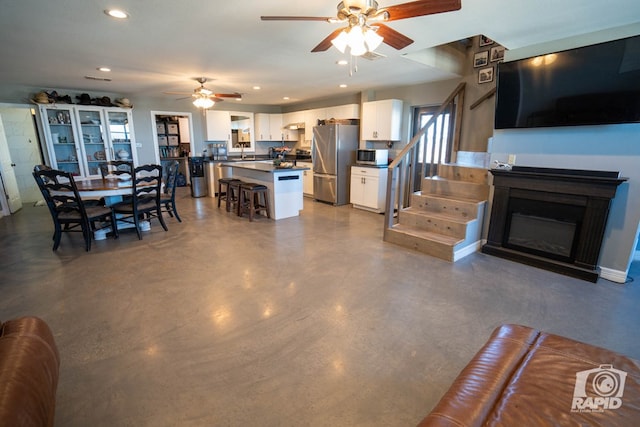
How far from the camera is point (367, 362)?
1909 mm

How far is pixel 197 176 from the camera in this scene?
7.25 metres

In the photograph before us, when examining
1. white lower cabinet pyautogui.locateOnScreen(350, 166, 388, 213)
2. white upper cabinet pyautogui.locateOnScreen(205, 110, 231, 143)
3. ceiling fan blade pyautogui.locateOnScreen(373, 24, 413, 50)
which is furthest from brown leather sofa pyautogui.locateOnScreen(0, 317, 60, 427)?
white upper cabinet pyautogui.locateOnScreen(205, 110, 231, 143)

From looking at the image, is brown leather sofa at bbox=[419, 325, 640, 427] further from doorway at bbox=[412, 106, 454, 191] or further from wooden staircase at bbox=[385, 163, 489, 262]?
doorway at bbox=[412, 106, 454, 191]

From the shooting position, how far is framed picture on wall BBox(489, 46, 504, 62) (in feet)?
13.7

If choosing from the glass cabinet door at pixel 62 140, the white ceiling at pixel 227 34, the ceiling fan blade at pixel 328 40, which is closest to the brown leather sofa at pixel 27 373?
the white ceiling at pixel 227 34

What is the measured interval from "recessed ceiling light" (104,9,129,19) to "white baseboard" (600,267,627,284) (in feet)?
16.6

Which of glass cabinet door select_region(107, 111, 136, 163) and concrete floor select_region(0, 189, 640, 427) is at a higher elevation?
glass cabinet door select_region(107, 111, 136, 163)

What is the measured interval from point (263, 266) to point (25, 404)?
2.39m

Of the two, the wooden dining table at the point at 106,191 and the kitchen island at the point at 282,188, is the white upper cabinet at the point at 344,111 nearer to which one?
the kitchen island at the point at 282,188

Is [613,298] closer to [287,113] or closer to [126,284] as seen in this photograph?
[126,284]

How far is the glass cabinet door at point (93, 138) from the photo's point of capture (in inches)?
252

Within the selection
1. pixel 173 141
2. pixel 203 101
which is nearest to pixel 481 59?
pixel 203 101

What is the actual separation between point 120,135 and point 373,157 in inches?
226

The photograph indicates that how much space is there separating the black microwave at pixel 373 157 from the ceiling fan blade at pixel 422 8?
3724 mm
